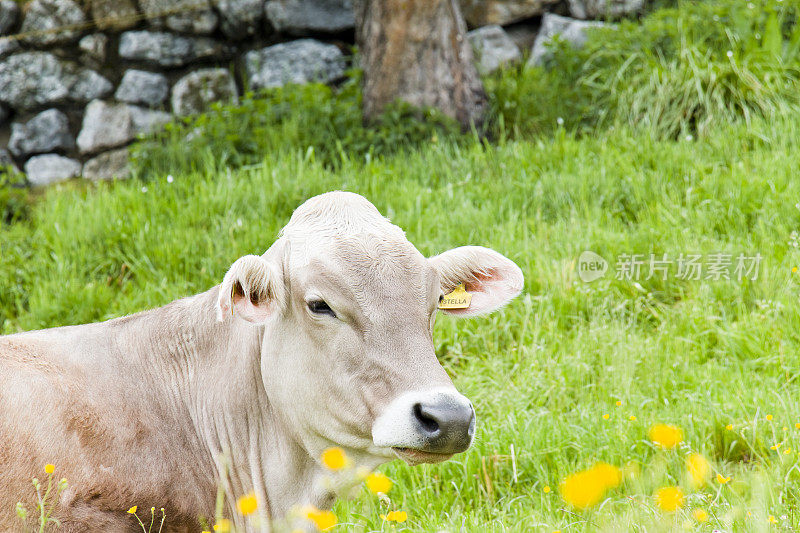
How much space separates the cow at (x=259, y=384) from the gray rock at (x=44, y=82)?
508cm

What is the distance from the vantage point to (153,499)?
8.90ft

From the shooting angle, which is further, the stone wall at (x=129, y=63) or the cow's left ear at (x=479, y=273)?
the stone wall at (x=129, y=63)

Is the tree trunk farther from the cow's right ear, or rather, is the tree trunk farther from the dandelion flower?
the dandelion flower

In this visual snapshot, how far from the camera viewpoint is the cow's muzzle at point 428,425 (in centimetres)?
242

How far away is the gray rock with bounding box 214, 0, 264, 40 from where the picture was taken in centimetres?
779

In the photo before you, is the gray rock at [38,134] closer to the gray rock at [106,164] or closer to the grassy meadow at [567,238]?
the gray rock at [106,164]

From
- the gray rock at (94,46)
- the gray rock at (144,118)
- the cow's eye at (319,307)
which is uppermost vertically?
the cow's eye at (319,307)

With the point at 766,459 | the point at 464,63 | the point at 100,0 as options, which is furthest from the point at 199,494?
the point at 100,0

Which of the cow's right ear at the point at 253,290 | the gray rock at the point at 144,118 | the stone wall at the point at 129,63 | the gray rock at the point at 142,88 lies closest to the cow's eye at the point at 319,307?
the cow's right ear at the point at 253,290

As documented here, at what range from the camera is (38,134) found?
7562 millimetres

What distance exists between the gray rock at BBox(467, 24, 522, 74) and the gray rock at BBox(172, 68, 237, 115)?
221 centimetres

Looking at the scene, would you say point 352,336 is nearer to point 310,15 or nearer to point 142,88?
point 142,88

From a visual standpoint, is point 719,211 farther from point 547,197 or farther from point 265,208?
point 265,208

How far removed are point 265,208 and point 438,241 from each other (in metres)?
1.19
